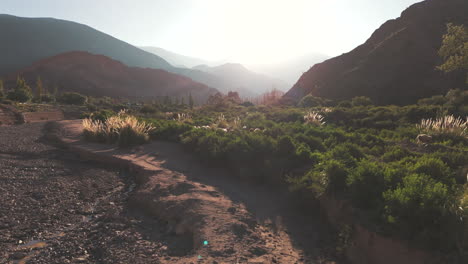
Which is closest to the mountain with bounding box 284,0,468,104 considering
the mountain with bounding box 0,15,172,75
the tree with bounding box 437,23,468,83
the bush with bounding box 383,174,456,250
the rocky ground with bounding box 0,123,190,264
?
the tree with bounding box 437,23,468,83

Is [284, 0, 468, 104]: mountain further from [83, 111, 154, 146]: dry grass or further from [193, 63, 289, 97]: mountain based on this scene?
[193, 63, 289, 97]: mountain

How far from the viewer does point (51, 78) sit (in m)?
67.0

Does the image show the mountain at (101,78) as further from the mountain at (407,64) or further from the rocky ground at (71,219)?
the rocky ground at (71,219)

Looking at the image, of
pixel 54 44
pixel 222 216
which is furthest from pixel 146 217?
pixel 54 44

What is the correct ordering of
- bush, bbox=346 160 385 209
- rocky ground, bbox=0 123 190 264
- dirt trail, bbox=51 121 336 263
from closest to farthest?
rocky ground, bbox=0 123 190 264 < dirt trail, bbox=51 121 336 263 < bush, bbox=346 160 385 209

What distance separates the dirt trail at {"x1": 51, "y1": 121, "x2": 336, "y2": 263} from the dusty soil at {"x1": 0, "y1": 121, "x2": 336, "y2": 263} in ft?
0.05

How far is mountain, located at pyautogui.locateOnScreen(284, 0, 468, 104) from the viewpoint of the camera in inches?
969

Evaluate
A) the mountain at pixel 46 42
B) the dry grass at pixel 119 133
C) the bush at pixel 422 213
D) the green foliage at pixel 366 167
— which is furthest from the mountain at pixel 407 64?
the mountain at pixel 46 42

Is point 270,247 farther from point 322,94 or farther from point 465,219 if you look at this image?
point 322,94

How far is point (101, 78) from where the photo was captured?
76500mm

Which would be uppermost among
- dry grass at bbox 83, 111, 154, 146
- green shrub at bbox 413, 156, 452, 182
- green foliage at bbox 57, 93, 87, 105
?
green foliage at bbox 57, 93, 87, 105

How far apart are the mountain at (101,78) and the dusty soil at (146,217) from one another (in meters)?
67.1

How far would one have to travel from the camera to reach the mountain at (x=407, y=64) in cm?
2460

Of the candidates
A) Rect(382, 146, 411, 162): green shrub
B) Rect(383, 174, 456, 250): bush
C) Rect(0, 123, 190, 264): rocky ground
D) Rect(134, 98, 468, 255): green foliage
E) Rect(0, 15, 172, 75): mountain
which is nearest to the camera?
Rect(383, 174, 456, 250): bush
